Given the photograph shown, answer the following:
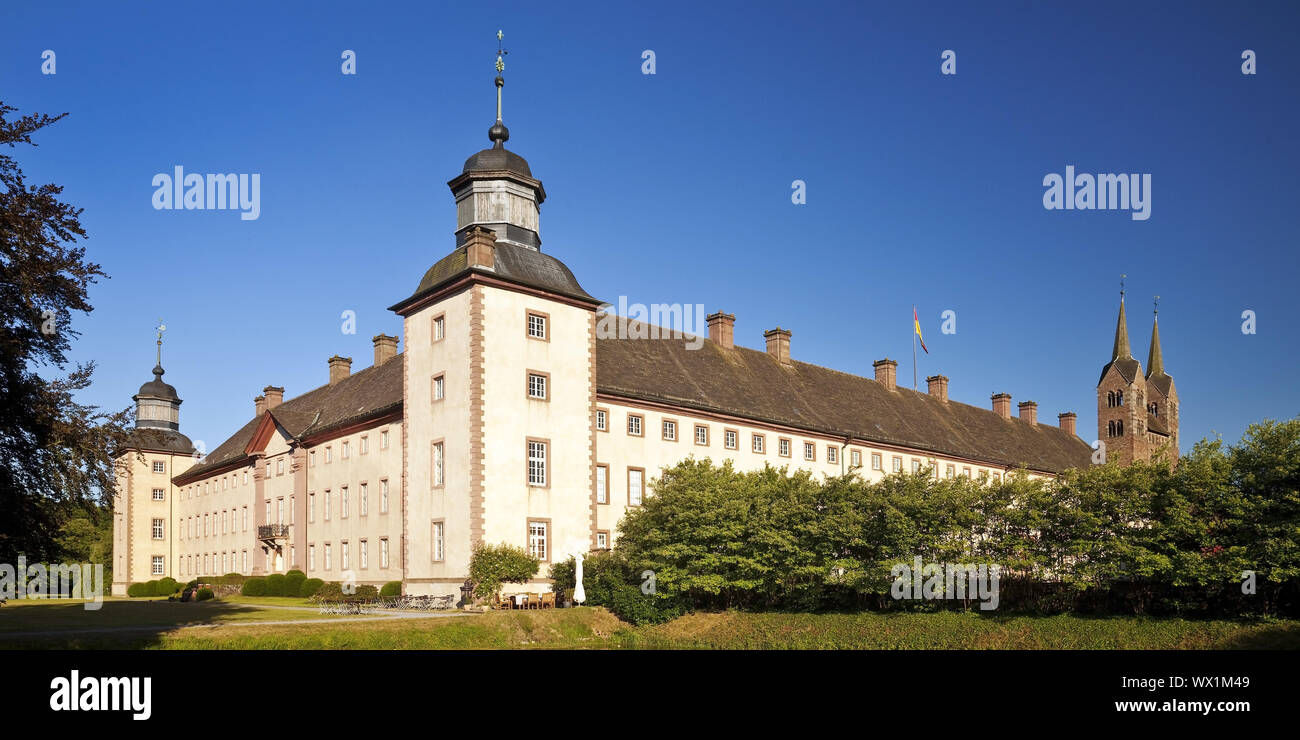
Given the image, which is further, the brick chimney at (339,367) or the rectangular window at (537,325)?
the brick chimney at (339,367)

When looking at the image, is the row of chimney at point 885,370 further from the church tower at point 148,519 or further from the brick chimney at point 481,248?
the church tower at point 148,519

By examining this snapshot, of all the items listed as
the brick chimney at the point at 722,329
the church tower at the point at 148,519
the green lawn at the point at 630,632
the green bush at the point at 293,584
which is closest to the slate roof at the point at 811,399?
the brick chimney at the point at 722,329

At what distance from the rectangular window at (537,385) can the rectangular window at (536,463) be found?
1784 millimetres

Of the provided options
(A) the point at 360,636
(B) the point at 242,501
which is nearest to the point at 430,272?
(A) the point at 360,636

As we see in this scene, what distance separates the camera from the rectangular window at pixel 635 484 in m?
44.2

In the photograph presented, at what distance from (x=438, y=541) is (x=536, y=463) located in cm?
467

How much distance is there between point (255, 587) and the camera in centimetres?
5203

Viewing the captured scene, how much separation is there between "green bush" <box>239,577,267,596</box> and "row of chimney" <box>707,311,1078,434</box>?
26.4 meters

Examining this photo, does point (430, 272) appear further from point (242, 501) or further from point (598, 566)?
point (242, 501)

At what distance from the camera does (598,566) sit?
3719 cm

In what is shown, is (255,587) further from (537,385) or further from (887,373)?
(887,373)

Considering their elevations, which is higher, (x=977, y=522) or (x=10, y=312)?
(x=10, y=312)

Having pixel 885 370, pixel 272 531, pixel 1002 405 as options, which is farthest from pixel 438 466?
pixel 1002 405

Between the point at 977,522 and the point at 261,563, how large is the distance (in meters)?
43.0
